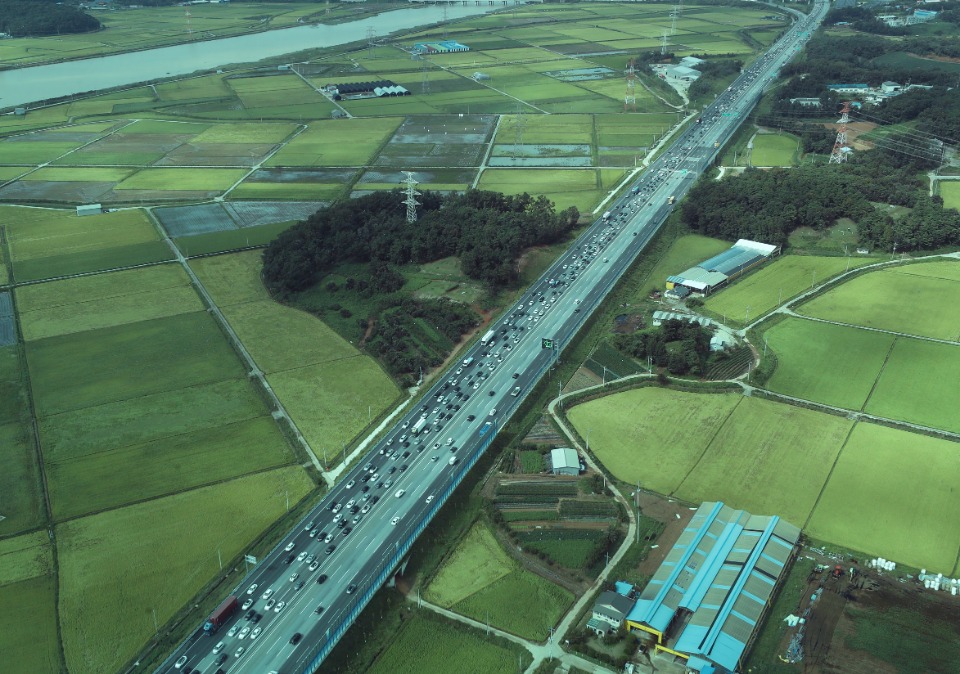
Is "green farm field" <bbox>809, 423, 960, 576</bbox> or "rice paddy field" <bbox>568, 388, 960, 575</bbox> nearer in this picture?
"green farm field" <bbox>809, 423, 960, 576</bbox>

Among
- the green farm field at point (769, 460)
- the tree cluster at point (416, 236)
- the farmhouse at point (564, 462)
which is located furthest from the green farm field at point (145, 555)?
the tree cluster at point (416, 236)

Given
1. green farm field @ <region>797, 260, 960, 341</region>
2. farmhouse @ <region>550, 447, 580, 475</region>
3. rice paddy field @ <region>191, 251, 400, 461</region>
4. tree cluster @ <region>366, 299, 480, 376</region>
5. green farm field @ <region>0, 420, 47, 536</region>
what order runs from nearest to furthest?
green farm field @ <region>0, 420, 47, 536</region>
farmhouse @ <region>550, 447, 580, 475</region>
rice paddy field @ <region>191, 251, 400, 461</region>
tree cluster @ <region>366, 299, 480, 376</region>
green farm field @ <region>797, 260, 960, 341</region>

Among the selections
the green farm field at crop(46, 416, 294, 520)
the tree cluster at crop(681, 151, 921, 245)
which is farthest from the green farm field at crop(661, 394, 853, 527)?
the tree cluster at crop(681, 151, 921, 245)

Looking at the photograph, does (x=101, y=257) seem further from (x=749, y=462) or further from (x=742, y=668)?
(x=742, y=668)

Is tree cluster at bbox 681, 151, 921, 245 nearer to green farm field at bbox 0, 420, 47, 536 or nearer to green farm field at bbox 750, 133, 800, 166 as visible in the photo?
green farm field at bbox 750, 133, 800, 166

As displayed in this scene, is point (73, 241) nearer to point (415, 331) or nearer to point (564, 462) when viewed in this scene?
point (415, 331)

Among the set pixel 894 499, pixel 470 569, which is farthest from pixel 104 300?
pixel 894 499
